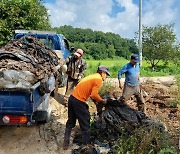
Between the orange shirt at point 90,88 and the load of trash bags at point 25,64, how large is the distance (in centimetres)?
68

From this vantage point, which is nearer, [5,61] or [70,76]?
[5,61]

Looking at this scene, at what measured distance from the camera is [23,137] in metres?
6.55

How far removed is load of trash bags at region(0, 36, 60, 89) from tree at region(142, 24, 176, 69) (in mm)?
17919

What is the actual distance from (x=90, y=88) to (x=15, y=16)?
10162 mm

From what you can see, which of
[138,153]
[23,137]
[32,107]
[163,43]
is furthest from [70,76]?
[163,43]

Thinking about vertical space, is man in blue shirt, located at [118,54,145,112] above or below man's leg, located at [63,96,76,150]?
above

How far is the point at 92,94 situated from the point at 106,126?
31.9 inches

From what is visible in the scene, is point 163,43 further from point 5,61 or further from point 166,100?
point 5,61

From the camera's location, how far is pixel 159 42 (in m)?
24.3

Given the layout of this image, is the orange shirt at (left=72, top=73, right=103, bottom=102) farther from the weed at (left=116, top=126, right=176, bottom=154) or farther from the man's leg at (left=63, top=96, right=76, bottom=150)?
the weed at (left=116, top=126, right=176, bottom=154)

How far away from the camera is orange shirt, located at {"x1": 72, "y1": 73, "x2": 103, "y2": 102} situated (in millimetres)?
5660

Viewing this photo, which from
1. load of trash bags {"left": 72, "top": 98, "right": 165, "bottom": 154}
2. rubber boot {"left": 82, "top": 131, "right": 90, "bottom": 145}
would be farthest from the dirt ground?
load of trash bags {"left": 72, "top": 98, "right": 165, "bottom": 154}

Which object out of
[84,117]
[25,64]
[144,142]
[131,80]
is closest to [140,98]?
[131,80]

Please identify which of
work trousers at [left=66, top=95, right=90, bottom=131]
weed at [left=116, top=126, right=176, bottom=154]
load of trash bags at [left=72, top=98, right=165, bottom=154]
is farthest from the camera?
work trousers at [left=66, top=95, right=90, bottom=131]
